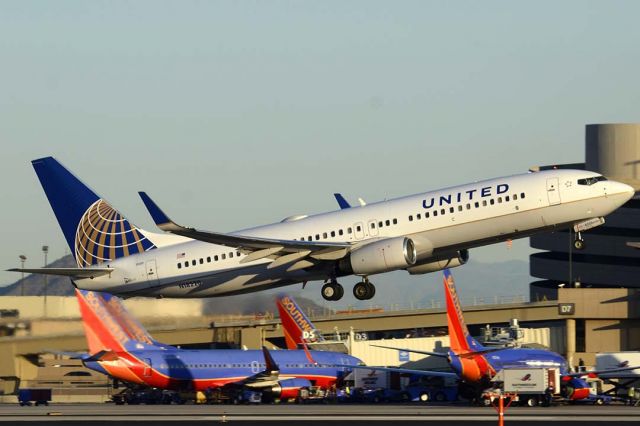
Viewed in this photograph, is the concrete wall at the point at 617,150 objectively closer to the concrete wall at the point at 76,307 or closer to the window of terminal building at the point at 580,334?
the window of terminal building at the point at 580,334

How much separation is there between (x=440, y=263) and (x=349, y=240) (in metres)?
5.22

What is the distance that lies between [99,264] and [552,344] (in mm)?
53778

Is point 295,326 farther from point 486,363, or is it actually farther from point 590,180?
point 590,180

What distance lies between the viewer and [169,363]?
7306 centimetres

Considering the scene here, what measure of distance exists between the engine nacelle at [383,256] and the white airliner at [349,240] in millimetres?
47

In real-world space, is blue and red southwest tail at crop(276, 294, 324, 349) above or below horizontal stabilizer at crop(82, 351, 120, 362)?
above

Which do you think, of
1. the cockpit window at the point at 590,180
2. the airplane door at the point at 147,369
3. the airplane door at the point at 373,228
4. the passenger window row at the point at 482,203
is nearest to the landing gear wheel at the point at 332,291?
the airplane door at the point at 373,228

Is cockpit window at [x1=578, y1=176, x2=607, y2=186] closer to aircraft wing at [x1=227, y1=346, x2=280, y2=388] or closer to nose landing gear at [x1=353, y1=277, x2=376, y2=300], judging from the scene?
nose landing gear at [x1=353, y1=277, x2=376, y2=300]

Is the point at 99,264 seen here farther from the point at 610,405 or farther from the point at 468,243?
the point at 610,405

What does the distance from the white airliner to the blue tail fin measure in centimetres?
10

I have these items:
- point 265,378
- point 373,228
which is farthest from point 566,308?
point 373,228

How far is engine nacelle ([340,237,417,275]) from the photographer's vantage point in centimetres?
5612

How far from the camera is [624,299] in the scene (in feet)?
369

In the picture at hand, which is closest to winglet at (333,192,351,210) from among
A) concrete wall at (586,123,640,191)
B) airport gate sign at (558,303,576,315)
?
airport gate sign at (558,303,576,315)
